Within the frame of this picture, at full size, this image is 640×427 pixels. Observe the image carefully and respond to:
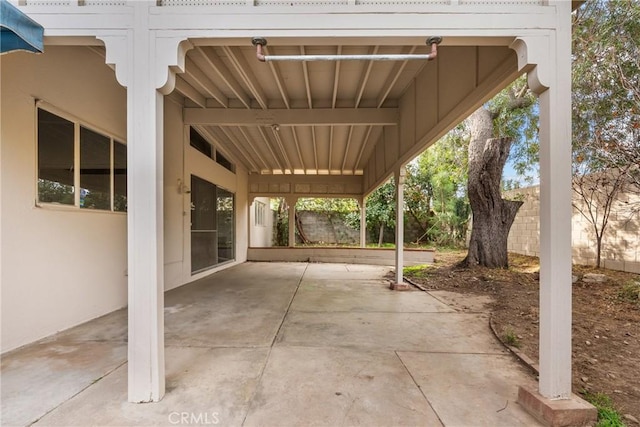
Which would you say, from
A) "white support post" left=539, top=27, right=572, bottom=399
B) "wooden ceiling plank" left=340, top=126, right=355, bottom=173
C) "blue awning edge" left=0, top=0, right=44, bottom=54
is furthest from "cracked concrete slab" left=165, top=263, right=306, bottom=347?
"wooden ceiling plank" left=340, top=126, right=355, bottom=173

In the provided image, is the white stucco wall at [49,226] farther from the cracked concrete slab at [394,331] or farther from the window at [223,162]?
the window at [223,162]

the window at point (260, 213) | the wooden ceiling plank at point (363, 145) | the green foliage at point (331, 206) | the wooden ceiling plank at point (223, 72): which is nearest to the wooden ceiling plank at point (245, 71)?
the wooden ceiling plank at point (223, 72)

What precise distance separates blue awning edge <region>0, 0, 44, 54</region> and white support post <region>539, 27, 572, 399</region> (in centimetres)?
343

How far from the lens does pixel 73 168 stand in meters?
3.65

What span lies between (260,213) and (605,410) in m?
13.1

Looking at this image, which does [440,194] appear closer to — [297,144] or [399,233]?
[297,144]

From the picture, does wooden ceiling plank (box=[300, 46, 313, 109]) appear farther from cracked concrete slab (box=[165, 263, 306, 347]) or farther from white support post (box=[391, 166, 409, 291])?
cracked concrete slab (box=[165, 263, 306, 347])

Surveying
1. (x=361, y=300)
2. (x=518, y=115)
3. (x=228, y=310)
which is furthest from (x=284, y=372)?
(x=518, y=115)

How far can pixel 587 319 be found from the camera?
13.0 ft

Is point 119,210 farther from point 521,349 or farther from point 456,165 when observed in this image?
point 456,165

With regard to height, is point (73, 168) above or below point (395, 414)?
above

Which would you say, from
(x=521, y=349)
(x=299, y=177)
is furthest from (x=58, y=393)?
(x=299, y=177)

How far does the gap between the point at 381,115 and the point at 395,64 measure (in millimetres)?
1435

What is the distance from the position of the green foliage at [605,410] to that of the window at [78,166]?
16.7ft
